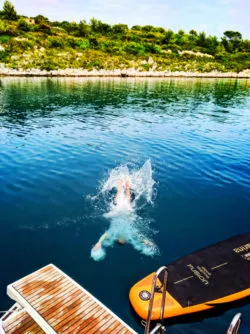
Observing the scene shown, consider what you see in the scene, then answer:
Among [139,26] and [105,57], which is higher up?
[139,26]

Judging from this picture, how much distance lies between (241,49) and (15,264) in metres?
194

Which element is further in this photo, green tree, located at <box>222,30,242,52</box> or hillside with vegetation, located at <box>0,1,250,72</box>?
green tree, located at <box>222,30,242,52</box>

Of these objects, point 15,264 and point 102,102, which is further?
point 102,102

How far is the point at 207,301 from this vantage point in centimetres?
918

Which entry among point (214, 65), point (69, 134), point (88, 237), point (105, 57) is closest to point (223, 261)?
point (88, 237)

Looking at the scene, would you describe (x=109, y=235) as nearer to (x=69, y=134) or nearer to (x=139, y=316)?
(x=139, y=316)

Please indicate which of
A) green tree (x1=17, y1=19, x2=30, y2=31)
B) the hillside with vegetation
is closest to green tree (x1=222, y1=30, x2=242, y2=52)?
the hillside with vegetation

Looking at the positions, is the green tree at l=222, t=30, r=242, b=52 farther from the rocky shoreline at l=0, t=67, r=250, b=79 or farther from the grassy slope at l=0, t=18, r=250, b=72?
the rocky shoreline at l=0, t=67, r=250, b=79

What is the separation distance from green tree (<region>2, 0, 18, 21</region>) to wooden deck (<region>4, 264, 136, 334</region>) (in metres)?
159

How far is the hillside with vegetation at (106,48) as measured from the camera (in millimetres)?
96938

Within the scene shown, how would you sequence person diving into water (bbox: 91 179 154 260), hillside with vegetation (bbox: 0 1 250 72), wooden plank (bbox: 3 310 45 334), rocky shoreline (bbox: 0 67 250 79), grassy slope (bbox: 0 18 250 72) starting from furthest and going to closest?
hillside with vegetation (bbox: 0 1 250 72) → grassy slope (bbox: 0 18 250 72) → rocky shoreline (bbox: 0 67 250 79) → person diving into water (bbox: 91 179 154 260) → wooden plank (bbox: 3 310 45 334)

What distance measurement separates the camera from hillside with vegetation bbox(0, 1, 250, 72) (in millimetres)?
96938

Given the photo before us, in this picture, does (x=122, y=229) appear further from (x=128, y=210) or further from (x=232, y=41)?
(x=232, y=41)

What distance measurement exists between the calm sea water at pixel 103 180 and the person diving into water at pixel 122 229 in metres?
0.44
